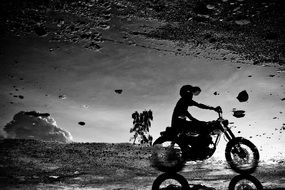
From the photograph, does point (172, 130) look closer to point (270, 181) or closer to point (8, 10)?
point (270, 181)

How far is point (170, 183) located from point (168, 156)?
3.15 feet

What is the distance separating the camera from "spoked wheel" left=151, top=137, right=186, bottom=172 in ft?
20.8

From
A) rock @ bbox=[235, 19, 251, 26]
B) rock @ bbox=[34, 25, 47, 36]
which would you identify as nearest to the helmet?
rock @ bbox=[235, 19, 251, 26]

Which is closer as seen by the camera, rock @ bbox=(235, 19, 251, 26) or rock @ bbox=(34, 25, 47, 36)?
rock @ bbox=(34, 25, 47, 36)

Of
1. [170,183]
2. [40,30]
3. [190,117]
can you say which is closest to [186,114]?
[190,117]

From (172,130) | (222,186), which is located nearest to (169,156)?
(172,130)

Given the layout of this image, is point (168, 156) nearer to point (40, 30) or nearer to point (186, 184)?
point (186, 184)

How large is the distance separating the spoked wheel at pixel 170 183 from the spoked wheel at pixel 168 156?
10.2 inches

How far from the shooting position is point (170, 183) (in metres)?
5.54

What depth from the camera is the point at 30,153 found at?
8.31 m

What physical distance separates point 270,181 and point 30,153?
625 centimetres

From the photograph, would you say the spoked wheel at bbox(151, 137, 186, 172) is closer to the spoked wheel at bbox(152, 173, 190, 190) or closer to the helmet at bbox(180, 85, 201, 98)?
the spoked wheel at bbox(152, 173, 190, 190)

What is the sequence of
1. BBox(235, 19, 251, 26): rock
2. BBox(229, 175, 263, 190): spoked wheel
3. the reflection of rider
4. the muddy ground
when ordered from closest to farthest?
BBox(229, 175, 263, 190): spoked wheel, the muddy ground, the reflection of rider, BBox(235, 19, 251, 26): rock

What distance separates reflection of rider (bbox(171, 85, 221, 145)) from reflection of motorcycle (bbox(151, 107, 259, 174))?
12 centimetres
